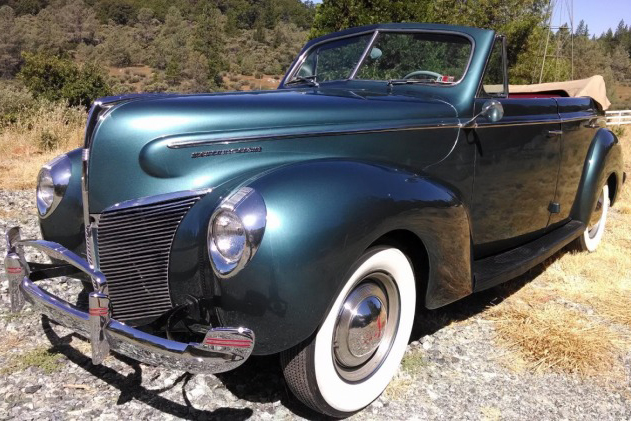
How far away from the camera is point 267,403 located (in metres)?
2.20

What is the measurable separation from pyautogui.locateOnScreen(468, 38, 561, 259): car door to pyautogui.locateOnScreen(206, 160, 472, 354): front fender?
35.1 inches

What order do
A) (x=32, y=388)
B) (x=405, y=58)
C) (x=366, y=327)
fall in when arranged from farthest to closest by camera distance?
(x=405, y=58) < (x=32, y=388) < (x=366, y=327)

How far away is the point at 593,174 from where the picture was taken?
3873 millimetres

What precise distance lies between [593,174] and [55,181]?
11.7ft

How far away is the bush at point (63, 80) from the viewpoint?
18500 mm

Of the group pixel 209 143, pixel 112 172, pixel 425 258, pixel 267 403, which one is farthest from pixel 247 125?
pixel 267 403

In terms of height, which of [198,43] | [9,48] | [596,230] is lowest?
[596,230]

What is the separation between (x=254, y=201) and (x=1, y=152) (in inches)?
286

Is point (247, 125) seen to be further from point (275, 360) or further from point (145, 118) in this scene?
point (275, 360)

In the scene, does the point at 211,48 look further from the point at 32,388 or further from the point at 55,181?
the point at 32,388

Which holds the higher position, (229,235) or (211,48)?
(211,48)

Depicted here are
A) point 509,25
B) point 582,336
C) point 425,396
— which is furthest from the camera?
point 509,25

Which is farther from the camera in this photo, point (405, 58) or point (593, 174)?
point (593, 174)

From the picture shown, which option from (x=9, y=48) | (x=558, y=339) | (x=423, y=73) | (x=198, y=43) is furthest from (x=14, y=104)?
(x=198, y=43)
